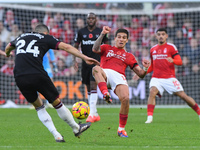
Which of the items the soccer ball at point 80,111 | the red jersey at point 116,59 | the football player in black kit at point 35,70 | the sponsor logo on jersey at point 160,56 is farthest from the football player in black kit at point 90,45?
the football player in black kit at point 35,70

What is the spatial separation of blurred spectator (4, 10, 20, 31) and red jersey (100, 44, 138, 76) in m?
10.4

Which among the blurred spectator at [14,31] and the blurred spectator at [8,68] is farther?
the blurred spectator at [14,31]

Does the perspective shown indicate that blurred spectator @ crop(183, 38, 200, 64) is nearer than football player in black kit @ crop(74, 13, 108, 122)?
No

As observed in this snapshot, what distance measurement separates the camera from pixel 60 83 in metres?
16.3

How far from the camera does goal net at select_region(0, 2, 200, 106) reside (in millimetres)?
16266

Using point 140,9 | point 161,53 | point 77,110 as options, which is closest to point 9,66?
point 140,9

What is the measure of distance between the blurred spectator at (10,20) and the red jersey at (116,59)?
10.4 m

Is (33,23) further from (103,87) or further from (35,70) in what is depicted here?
(35,70)

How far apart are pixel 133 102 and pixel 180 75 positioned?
6.95 feet

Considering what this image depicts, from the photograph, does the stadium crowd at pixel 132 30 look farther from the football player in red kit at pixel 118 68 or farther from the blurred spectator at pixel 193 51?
the football player in red kit at pixel 118 68

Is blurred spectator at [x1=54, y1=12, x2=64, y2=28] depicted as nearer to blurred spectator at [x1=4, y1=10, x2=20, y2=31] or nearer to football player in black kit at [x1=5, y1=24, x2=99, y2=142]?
blurred spectator at [x1=4, y1=10, x2=20, y2=31]

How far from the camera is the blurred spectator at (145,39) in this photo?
17.6 metres

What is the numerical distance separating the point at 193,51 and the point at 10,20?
24.7ft

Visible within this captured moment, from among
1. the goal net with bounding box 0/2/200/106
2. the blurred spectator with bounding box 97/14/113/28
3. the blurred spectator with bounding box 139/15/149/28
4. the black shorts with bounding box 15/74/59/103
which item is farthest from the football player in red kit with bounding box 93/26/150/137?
the blurred spectator with bounding box 97/14/113/28
